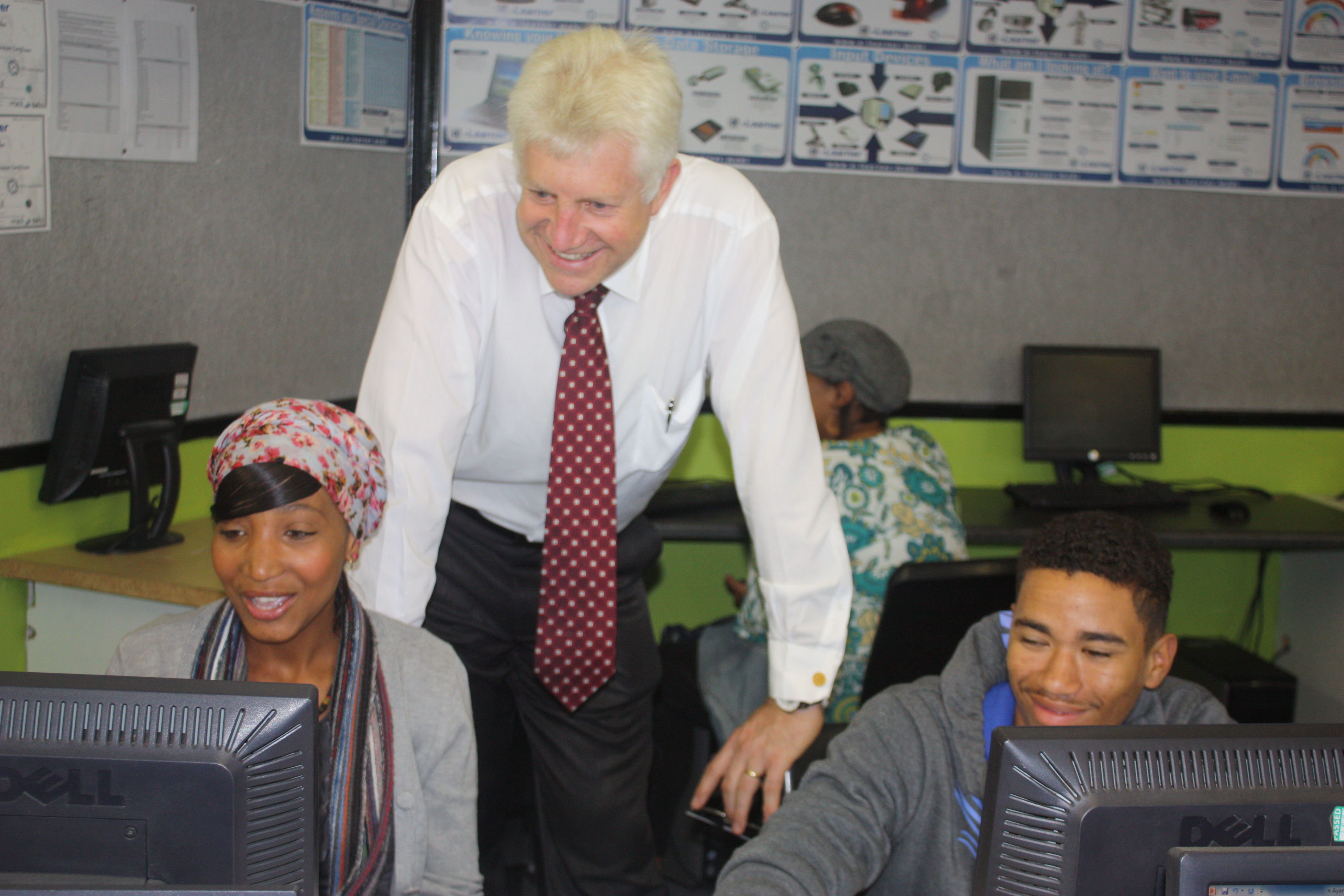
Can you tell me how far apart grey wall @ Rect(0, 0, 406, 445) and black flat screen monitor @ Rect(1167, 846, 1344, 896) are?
72.6 inches

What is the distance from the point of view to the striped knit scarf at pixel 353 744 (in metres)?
1.22

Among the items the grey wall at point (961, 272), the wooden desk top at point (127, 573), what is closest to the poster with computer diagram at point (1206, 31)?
the grey wall at point (961, 272)

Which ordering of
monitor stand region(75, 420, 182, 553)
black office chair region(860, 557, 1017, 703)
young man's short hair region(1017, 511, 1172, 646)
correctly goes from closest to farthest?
1. young man's short hair region(1017, 511, 1172, 646)
2. black office chair region(860, 557, 1017, 703)
3. monitor stand region(75, 420, 182, 553)

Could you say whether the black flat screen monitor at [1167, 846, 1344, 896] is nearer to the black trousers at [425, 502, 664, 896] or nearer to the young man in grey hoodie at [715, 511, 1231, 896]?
the young man in grey hoodie at [715, 511, 1231, 896]

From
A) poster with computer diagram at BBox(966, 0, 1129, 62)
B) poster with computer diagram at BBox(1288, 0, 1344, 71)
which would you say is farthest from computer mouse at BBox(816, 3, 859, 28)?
poster with computer diagram at BBox(1288, 0, 1344, 71)

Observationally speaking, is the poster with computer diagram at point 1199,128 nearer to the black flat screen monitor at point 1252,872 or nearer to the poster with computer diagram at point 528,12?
the poster with computer diagram at point 528,12

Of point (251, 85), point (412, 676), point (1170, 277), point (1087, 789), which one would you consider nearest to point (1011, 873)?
point (1087, 789)

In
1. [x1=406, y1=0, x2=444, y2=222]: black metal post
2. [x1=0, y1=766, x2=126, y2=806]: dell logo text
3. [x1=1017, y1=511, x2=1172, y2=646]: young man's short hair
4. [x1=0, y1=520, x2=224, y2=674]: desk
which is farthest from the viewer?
[x1=406, y1=0, x2=444, y2=222]: black metal post

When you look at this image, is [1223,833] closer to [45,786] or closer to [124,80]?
[45,786]

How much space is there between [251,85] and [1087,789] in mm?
2111

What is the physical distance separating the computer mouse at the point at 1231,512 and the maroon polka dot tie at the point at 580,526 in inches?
73.5

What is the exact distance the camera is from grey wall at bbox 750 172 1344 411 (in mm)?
2984

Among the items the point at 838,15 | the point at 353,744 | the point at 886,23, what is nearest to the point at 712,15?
the point at 838,15

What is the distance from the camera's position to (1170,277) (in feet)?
10.0
